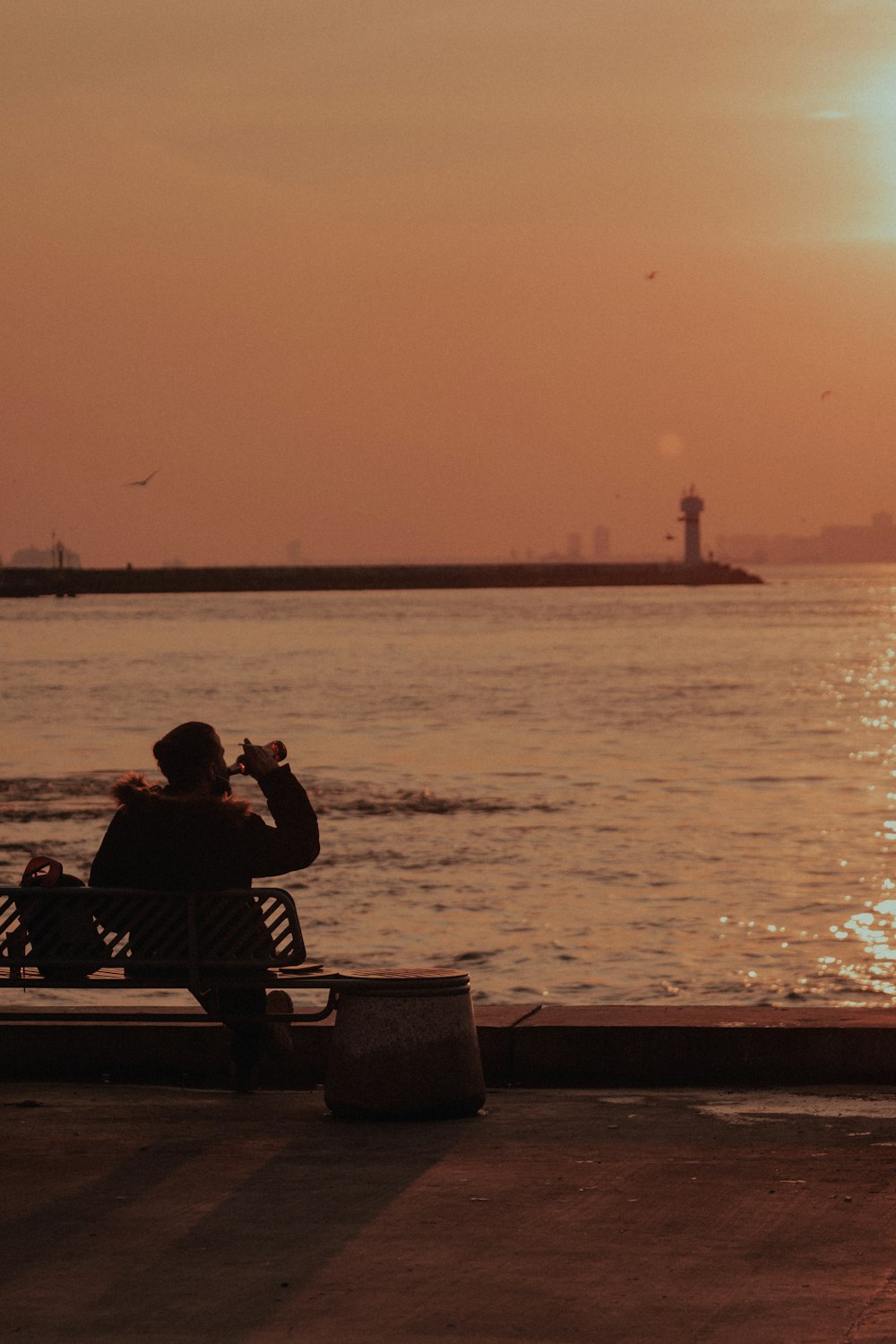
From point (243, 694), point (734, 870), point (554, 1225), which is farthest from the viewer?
point (243, 694)

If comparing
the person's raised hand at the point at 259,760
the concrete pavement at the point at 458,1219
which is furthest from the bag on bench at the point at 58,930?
the person's raised hand at the point at 259,760

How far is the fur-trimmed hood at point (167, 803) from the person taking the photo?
6906 millimetres

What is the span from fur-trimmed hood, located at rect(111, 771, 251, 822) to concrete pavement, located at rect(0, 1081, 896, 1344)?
99 centimetres

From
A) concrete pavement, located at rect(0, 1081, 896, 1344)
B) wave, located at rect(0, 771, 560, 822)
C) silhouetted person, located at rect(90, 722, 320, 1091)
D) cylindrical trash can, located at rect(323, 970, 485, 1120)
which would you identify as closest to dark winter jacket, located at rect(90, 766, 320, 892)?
silhouetted person, located at rect(90, 722, 320, 1091)

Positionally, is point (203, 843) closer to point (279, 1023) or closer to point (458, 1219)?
point (279, 1023)

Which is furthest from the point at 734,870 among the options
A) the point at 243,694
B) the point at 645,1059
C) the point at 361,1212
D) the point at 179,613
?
the point at 179,613

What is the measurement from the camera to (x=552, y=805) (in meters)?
28.9

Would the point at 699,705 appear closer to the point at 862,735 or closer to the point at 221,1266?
the point at 862,735

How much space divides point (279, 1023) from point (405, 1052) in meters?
0.55

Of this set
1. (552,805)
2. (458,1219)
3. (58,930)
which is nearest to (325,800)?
(552,805)

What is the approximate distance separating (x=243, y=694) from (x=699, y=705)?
42.7ft

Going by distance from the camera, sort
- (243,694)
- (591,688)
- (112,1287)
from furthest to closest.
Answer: (591,688), (243,694), (112,1287)

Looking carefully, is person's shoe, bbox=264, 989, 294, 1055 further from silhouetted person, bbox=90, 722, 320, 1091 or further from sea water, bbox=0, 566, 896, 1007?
→ sea water, bbox=0, 566, 896, 1007

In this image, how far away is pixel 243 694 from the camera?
194 feet
